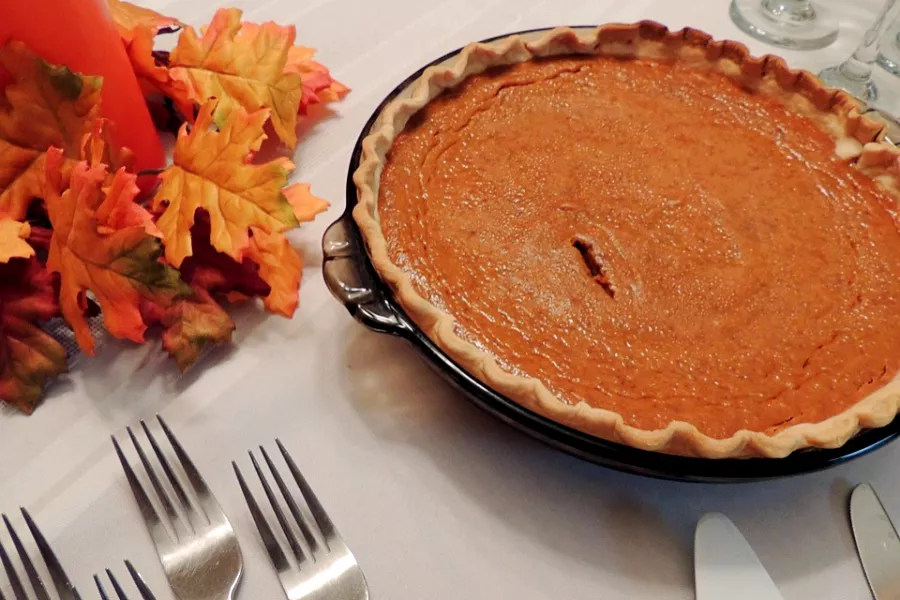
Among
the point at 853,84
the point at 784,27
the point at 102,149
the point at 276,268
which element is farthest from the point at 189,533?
the point at 784,27

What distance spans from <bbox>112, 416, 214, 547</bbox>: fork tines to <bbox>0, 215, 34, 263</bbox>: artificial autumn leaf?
0.27 meters

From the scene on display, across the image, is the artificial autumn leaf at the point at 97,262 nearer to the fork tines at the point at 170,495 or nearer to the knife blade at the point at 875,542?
the fork tines at the point at 170,495

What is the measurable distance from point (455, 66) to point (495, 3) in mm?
579

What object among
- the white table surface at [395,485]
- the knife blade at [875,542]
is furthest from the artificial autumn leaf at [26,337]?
the knife blade at [875,542]

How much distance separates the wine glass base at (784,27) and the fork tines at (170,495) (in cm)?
160

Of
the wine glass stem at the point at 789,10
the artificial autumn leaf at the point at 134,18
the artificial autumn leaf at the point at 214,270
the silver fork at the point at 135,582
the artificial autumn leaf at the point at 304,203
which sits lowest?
the silver fork at the point at 135,582

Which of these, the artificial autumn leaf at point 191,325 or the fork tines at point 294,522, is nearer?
the fork tines at point 294,522

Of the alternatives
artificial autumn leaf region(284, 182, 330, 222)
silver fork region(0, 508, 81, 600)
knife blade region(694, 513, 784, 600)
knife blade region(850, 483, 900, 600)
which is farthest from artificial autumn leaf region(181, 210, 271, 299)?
knife blade region(850, 483, 900, 600)

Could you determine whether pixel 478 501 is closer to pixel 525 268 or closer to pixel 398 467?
pixel 398 467

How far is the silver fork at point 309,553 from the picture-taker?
85 cm

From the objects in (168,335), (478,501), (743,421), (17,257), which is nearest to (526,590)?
(478,501)

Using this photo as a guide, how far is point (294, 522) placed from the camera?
91cm

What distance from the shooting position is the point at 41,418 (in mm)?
1014

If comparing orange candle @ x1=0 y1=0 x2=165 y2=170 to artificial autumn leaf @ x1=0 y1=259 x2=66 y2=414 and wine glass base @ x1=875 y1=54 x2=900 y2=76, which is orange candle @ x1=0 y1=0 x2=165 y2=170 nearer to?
artificial autumn leaf @ x1=0 y1=259 x2=66 y2=414
